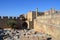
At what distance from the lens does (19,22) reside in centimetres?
3114

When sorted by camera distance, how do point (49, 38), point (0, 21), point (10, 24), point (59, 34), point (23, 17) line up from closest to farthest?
1. point (59, 34)
2. point (49, 38)
3. point (10, 24)
4. point (0, 21)
5. point (23, 17)

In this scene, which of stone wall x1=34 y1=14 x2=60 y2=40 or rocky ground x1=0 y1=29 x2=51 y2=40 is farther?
rocky ground x1=0 y1=29 x2=51 y2=40

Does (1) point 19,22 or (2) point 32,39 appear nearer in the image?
(2) point 32,39

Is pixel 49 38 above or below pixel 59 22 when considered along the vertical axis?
below

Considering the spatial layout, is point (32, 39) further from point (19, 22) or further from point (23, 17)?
point (23, 17)

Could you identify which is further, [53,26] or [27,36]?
[27,36]

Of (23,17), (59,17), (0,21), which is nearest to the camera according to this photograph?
(59,17)

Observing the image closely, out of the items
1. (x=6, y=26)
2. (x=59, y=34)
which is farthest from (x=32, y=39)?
(x=6, y=26)

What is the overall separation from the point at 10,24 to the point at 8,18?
2935 millimetres

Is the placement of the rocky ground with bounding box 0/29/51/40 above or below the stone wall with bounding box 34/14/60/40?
below

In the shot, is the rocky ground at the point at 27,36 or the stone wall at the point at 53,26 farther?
the rocky ground at the point at 27,36

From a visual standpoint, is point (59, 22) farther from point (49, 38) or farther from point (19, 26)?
point (19, 26)

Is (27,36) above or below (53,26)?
below

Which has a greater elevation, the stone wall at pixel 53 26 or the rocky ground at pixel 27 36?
the stone wall at pixel 53 26
